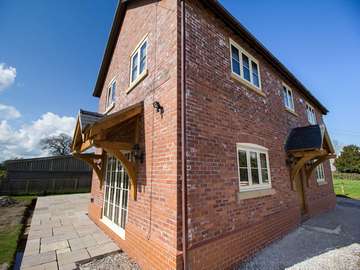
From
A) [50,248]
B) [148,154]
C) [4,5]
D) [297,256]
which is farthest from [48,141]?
[297,256]

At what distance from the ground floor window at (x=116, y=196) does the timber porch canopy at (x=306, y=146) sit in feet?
21.5

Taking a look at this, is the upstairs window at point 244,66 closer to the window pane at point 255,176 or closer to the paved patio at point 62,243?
the window pane at point 255,176

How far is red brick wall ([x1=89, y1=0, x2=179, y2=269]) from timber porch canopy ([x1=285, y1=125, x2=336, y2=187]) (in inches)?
230

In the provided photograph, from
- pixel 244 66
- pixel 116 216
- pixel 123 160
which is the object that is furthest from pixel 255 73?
pixel 116 216

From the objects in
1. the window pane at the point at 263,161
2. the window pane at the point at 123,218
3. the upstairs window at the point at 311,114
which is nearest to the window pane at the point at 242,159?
the window pane at the point at 263,161

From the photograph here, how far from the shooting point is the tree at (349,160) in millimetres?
30541

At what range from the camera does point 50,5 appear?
6660 mm

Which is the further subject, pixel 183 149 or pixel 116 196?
pixel 116 196

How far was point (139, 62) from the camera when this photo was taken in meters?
6.17

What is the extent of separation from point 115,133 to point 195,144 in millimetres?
3196

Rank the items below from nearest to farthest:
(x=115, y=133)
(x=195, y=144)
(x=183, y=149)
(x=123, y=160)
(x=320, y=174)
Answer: (x=183, y=149) → (x=195, y=144) → (x=123, y=160) → (x=115, y=133) → (x=320, y=174)

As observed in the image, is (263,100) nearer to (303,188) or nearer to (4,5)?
(303,188)

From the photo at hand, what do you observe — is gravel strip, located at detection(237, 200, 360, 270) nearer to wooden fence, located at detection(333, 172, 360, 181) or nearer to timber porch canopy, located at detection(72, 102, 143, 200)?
timber porch canopy, located at detection(72, 102, 143, 200)

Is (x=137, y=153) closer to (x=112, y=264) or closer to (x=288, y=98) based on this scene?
(x=112, y=264)
